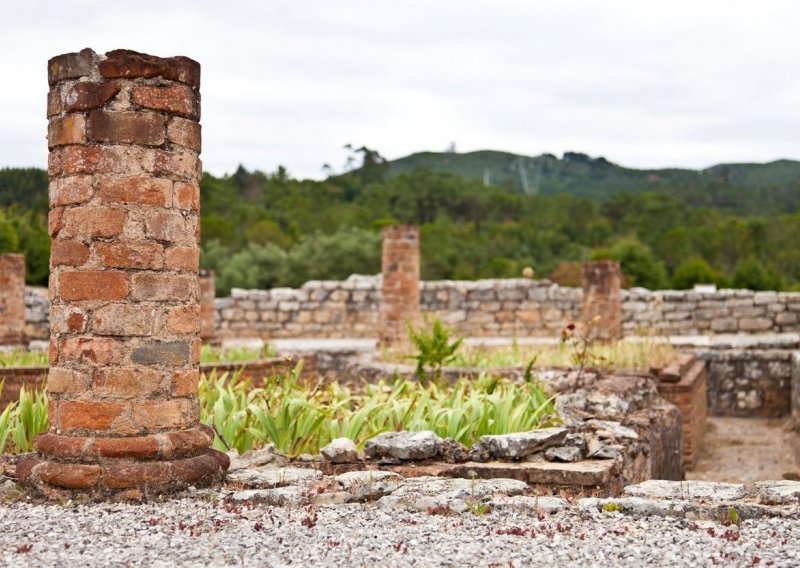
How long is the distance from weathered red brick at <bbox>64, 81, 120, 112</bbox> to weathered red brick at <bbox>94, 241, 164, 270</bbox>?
2.36 feet

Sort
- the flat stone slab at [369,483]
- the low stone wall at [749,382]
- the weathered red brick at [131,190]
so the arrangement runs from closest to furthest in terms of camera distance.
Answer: the flat stone slab at [369,483] < the weathered red brick at [131,190] < the low stone wall at [749,382]

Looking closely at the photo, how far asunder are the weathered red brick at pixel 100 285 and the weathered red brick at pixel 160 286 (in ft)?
0.19

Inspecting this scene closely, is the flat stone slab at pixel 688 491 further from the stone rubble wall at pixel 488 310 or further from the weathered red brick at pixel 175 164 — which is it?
the stone rubble wall at pixel 488 310

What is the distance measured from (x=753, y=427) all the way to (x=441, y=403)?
26.1ft

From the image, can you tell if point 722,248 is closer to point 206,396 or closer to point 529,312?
point 529,312

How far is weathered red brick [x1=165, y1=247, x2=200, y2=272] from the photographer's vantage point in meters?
5.26

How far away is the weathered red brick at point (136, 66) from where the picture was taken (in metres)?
5.20

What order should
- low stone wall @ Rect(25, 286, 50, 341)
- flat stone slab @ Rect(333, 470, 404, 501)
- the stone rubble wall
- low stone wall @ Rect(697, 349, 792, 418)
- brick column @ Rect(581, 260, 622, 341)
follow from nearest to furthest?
1. flat stone slab @ Rect(333, 470, 404, 501)
2. low stone wall @ Rect(697, 349, 792, 418)
3. brick column @ Rect(581, 260, 622, 341)
4. low stone wall @ Rect(25, 286, 50, 341)
5. the stone rubble wall

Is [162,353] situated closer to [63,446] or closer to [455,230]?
[63,446]

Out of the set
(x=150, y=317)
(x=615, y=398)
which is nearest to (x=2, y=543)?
(x=150, y=317)

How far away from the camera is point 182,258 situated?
5328mm

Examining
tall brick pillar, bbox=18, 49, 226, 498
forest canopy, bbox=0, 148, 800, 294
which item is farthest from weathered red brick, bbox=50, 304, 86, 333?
forest canopy, bbox=0, 148, 800, 294

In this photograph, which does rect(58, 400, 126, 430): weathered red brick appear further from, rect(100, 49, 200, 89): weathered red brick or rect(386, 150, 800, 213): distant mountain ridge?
rect(386, 150, 800, 213): distant mountain ridge

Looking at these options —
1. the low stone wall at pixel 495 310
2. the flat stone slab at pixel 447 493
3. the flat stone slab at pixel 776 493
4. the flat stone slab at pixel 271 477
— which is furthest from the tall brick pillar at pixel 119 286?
the low stone wall at pixel 495 310
